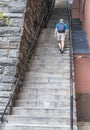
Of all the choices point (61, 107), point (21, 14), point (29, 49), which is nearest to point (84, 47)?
point (29, 49)

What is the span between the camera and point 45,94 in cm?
798

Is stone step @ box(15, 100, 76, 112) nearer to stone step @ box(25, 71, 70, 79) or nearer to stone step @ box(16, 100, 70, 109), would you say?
stone step @ box(16, 100, 70, 109)

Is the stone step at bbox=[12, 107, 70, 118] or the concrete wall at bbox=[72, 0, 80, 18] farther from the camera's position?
the concrete wall at bbox=[72, 0, 80, 18]

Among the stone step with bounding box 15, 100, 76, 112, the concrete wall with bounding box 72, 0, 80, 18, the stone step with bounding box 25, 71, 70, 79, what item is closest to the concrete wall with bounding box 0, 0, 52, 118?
the stone step with bounding box 25, 71, 70, 79

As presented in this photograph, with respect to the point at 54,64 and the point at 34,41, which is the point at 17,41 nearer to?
the point at 54,64

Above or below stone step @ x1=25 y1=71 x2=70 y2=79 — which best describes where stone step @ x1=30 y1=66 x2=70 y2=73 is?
above

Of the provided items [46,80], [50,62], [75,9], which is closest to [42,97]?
[46,80]

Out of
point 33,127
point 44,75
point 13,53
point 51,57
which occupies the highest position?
point 13,53

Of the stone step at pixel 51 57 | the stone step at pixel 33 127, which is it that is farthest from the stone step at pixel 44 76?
the stone step at pixel 33 127

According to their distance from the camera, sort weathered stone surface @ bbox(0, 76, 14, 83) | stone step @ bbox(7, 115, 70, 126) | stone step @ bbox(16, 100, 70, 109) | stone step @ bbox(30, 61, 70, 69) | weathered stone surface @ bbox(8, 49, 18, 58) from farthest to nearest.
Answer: stone step @ bbox(30, 61, 70, 69) < weathered stone surface @ bbox(8, 49, 18, 58) < weathered stone surface @ bbox(0, 76, 14, 83) < stone step @ bbox(16, 100, 70, 109) < stone step @ bbox(7, 115, 70, 126)

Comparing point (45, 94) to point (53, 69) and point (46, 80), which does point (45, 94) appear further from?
point (53, 69)

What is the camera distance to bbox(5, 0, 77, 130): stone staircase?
6664 millimetres

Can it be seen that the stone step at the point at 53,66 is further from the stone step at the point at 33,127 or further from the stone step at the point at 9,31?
the stone step at the point at 33,127

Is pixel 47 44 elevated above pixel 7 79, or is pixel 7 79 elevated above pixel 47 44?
pixel 47 44
